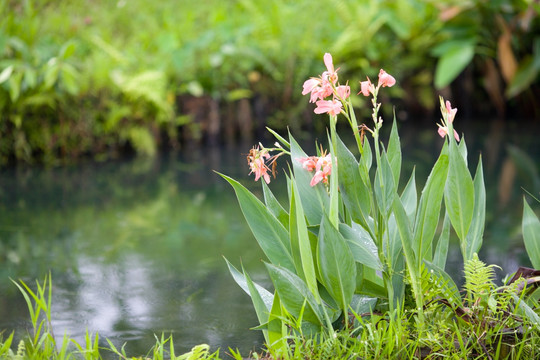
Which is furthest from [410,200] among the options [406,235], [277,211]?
[277,211]

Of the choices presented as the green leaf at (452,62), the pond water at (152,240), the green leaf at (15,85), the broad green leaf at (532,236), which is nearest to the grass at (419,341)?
the broad green leaf at (532,236)

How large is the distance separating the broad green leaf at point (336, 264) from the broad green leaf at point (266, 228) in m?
0.15

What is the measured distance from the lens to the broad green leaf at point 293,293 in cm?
164

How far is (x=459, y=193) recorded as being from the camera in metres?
1.76

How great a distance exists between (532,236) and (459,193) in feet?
0.95

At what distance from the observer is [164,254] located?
3250 mm

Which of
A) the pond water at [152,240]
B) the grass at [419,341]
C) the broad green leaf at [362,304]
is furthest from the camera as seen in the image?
the pond water at [152,240]

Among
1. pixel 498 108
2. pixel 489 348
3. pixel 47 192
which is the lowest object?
pixel 498 108

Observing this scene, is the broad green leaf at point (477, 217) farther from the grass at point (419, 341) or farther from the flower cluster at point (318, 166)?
the flower cluster at point (318, 166)

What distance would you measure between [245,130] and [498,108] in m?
3.25

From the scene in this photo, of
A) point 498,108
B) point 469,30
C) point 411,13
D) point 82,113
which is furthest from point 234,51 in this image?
point 498,108

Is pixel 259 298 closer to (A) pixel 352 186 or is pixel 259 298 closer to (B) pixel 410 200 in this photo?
(A) pixel 352 186

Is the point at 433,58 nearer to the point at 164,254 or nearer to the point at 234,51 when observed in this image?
the point at 234,51

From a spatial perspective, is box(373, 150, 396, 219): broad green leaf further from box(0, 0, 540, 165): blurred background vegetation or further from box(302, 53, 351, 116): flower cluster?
box(0, 0, 540, 165): blurred background vegetation
